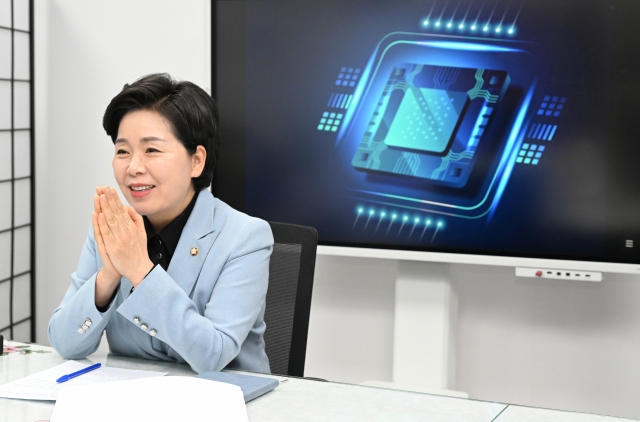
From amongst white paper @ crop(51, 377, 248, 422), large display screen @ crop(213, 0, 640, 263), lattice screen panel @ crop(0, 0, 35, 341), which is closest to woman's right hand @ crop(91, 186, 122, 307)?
white paper @ crop(51, 377, 248, 422)

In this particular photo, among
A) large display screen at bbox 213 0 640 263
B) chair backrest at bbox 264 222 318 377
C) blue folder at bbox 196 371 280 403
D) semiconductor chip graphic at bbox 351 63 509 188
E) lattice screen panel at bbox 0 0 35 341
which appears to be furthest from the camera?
lattice screen panel at bbox 0 0 35 341

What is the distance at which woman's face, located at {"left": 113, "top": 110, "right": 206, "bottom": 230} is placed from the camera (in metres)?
1.74

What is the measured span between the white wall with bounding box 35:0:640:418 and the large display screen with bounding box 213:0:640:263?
0.28 meters

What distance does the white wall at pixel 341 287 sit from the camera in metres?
3.02

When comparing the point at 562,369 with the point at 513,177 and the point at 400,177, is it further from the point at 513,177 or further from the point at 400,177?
the point at 400,177

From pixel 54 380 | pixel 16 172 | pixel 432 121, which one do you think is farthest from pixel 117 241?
pixel 16 172

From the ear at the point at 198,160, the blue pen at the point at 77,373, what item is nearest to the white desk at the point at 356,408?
the blue pen at the point at 77,373

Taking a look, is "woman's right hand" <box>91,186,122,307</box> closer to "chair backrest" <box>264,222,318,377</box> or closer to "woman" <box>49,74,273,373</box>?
"woman" <box>49,74,273,373</box>

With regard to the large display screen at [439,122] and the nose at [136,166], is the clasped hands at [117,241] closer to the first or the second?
the nose at [136,166]

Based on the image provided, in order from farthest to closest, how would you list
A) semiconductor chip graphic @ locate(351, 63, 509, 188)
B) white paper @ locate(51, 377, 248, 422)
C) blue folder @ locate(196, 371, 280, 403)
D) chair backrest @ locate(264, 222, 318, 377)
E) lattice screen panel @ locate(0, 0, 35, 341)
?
1. lattice screen panel @ locate(0, 0, 35, 341)
2. semiconductor chip graphic @ locate(351, 63, 509, 188)
3. chair backrest @ locate(264, 222, 318, 377)
4. blue folder @ locate(196, 371, 280, 403)
5. white paper @ locate(51, 377, 248, 422)

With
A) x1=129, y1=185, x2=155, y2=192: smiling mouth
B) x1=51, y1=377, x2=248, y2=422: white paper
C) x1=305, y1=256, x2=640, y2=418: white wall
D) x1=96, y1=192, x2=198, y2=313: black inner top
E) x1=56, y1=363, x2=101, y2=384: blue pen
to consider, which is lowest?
x1=305, y1=256, x2=640, y2=418: white wall

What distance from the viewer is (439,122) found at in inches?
115

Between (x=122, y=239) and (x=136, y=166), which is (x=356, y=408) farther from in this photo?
(x=136, y=166)

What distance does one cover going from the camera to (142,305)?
1567 millimetres
